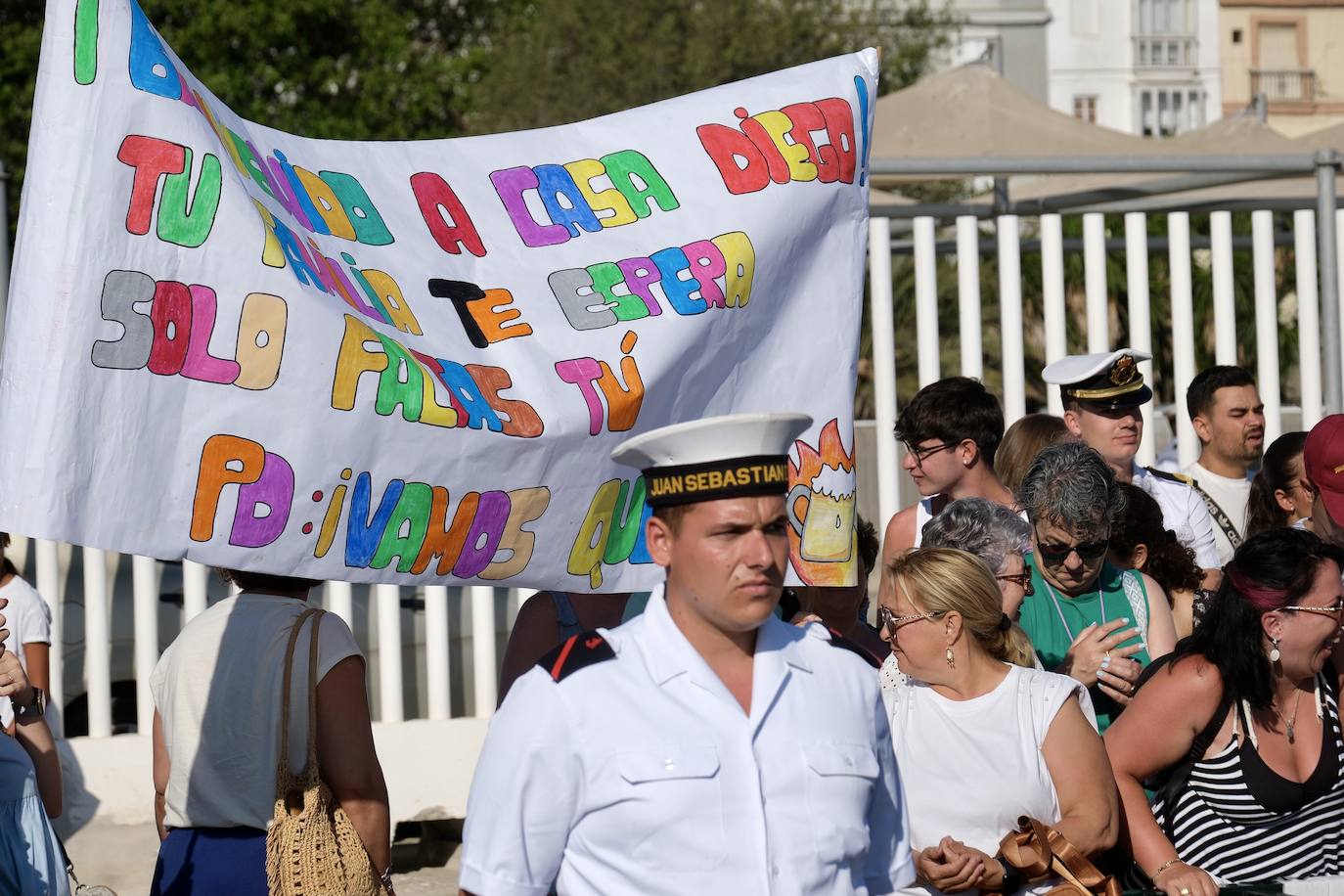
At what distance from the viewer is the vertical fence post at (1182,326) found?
7613mm

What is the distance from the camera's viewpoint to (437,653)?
24.7 ft

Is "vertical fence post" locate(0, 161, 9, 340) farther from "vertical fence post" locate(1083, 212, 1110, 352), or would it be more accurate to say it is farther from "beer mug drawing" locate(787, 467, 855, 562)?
"vertical fence post" locate(1083, 212, 1110, 352)

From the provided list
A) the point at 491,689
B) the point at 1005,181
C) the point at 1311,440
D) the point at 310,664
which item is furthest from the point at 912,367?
the point at 310,664

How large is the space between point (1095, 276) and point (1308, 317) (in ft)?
2.99

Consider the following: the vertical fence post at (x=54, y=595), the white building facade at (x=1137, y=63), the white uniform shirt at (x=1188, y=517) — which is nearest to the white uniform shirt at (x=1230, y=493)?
the white uniform shirt at (x=1188, y=517)

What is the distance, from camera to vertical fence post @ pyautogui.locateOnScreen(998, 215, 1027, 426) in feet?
24.8

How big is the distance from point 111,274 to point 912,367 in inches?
377

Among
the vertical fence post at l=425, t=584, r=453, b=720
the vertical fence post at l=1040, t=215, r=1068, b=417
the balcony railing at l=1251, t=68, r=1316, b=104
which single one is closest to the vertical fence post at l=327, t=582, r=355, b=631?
the vertical fence post at l=425, t=584, r=453, b=720

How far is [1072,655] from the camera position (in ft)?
15.0

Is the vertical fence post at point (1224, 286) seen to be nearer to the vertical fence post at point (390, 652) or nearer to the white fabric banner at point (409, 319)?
the white fabric banner at point (409, 319)

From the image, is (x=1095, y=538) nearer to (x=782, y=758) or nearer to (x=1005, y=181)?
(x=782, y=758)

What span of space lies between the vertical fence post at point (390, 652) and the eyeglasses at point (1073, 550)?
3.43 metres

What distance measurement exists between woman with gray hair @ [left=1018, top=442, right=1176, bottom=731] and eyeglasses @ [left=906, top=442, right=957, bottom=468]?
56 centimetres

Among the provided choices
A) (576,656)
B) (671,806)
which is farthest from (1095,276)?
(671,806)
